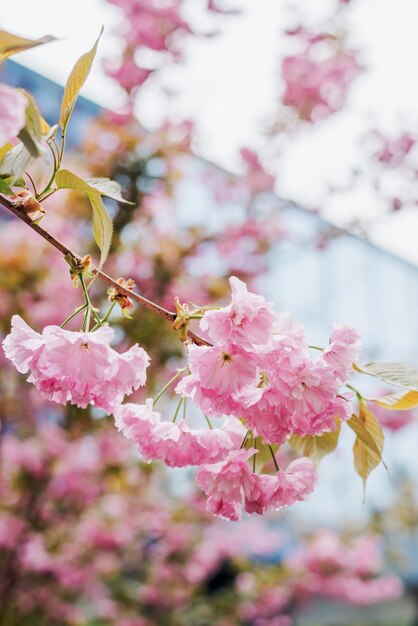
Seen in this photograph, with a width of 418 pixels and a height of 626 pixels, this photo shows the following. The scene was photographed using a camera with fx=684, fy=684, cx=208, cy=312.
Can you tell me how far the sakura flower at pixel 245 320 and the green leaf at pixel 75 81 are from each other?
20cm

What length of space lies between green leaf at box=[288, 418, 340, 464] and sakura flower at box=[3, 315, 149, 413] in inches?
7.5

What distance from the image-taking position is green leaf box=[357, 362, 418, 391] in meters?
0.62

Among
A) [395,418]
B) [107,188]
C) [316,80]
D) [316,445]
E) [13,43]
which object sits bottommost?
[395,418]

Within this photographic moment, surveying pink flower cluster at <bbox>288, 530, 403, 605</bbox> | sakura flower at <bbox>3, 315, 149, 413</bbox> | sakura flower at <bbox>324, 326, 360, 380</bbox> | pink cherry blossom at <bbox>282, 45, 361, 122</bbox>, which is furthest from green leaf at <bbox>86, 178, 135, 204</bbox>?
pink flower cluster at <bbox>288, 530, 403, 605</bbox>

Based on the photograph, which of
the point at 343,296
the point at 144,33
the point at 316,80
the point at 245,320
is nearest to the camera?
the point at 245,320

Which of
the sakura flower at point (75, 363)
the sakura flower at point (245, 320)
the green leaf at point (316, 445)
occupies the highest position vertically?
the sakura flower at point (245, 320)

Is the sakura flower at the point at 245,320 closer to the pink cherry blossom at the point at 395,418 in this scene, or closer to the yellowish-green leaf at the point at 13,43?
the yellowish-green leaf at the point at 13,43

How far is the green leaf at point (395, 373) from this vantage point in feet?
2.03

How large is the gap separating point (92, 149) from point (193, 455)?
198 centimetres

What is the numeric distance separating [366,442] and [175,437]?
Result: 0.59ft

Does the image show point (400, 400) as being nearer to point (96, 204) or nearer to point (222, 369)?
point (222, 369)

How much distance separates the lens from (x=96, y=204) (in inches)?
23.5

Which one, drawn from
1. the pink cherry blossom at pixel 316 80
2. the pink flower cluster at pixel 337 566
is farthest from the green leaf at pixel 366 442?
the pink flower cluster at pixel 337 566

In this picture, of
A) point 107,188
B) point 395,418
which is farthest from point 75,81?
point 395,418
